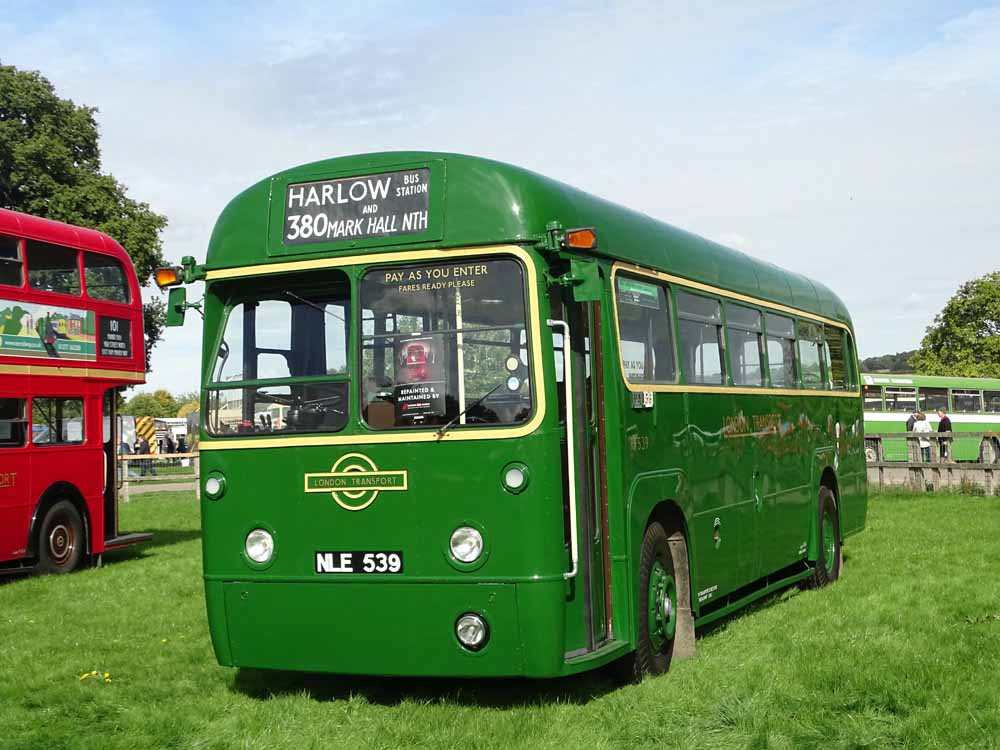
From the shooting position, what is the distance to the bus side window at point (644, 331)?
937 centimetres

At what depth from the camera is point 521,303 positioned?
8273mm

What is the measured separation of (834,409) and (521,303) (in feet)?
27.0

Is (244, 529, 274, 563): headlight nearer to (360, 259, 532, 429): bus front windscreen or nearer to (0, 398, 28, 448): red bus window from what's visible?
(360, 259, 532, 429): bus front windscreen

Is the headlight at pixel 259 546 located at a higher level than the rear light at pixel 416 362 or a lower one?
lower

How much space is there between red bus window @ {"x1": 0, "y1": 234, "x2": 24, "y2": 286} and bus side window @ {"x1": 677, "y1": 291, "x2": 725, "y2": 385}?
30.5 feet

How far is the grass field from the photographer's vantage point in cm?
765

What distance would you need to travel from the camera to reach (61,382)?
1797 cm

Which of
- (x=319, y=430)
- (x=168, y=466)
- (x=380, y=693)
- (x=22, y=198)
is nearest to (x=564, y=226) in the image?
(x=319, y=430)

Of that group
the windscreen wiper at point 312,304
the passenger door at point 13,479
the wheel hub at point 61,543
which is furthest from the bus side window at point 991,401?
the windscreen wiper at point 312,304

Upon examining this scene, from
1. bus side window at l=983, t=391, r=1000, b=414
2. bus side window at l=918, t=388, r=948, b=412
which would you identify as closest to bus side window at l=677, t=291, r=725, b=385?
bus side window at l=918, t=388, r=948, b=412

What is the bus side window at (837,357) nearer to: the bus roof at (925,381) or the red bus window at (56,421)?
the red bus window at (56,421)

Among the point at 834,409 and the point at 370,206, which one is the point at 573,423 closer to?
the point at 370,206

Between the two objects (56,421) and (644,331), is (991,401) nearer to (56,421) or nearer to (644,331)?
(56,421)

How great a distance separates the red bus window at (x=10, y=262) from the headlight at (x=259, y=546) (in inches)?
375
